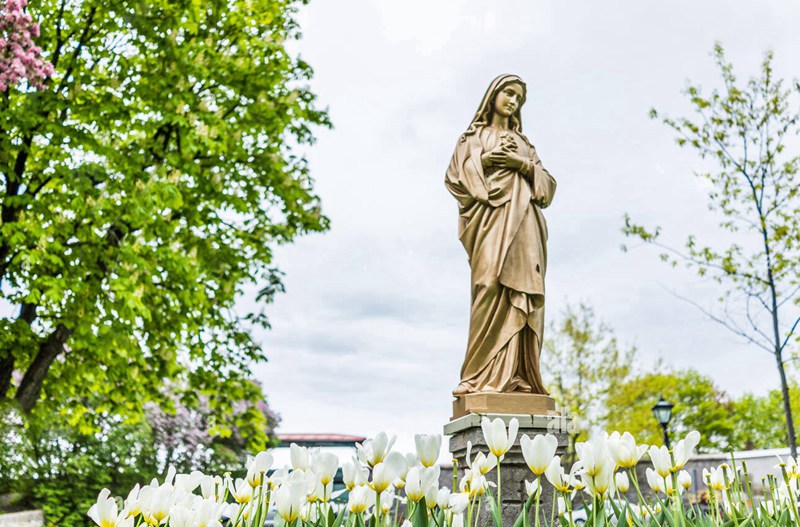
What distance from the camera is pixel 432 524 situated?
95.0 inches

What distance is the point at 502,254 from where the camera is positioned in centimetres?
613

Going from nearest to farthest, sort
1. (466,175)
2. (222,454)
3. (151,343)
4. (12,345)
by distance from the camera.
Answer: (466,175), (12,345), (151,343), (222,454)

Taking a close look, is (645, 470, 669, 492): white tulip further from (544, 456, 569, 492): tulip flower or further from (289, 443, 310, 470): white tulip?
(289, 443, 310, 470): white tulip

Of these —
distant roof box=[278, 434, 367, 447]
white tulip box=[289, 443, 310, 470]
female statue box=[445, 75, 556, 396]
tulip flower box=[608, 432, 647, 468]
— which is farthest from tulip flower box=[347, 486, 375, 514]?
distant roof box=[278, 434, 367, 447]

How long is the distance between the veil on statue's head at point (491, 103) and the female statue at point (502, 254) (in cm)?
22

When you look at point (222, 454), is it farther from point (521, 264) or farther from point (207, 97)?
point (521, 264)

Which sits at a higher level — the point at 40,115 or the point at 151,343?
the point at 40,115

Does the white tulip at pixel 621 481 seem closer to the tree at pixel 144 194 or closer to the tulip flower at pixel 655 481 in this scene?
the tulip flower at pixel 655 481

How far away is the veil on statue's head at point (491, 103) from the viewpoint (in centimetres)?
691

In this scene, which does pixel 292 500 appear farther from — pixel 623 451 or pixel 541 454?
pixel 623 451

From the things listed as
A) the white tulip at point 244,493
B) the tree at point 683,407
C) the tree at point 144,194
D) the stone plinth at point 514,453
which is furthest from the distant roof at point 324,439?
the white tulip at point 244,493

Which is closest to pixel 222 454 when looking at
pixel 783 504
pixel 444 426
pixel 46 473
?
pixel 46 473

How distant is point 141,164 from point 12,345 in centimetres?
291

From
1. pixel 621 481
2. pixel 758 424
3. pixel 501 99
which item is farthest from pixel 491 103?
pixel 758 424
